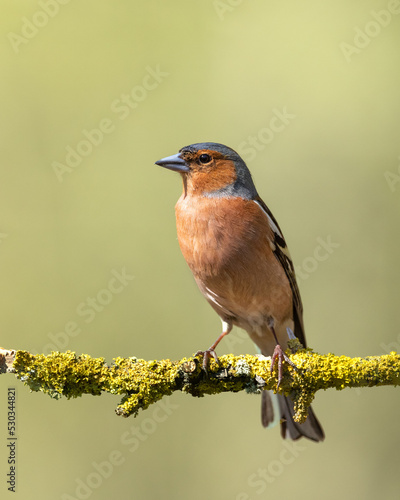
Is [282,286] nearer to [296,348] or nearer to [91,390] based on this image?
[296,348]

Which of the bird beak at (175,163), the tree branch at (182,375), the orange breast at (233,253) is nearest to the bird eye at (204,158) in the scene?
the bird beak at (175,163)

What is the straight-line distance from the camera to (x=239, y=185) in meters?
4.75

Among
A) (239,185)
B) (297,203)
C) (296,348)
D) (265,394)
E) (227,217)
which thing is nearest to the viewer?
(296,348)

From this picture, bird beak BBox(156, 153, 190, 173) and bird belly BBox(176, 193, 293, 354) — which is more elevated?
bird beak BBox(156, 153, 190, 173)

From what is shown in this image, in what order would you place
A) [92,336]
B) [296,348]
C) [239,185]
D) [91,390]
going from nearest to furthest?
[91,390] → [296,348] → [239,185] → [92,336]

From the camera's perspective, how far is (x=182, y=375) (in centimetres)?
358

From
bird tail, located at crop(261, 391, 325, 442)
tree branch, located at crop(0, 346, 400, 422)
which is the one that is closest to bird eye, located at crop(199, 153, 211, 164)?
tree branch, located at crop(0, 346, 400, 422)

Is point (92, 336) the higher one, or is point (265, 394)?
point (92, 336)

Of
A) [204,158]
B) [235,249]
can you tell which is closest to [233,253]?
[235,249]

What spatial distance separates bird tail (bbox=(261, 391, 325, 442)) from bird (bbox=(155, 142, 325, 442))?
11 mm

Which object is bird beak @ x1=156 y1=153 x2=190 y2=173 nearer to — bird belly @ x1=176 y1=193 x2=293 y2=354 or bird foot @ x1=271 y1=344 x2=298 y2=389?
bird belly @ x1=176 y1=193 x2=293 y2=354

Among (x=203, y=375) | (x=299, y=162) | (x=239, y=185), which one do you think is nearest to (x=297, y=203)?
(x=299, y=162)

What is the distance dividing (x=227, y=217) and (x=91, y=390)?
175 centimetres

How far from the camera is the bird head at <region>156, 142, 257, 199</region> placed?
469 centimetres
